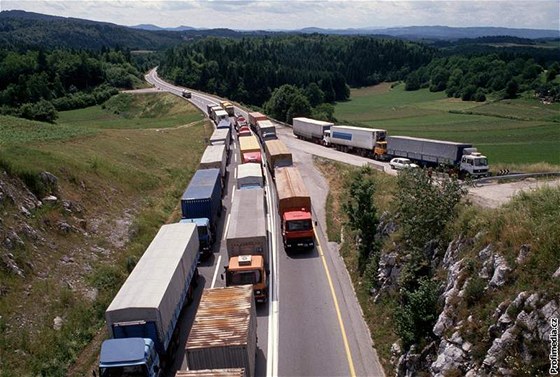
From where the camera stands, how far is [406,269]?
23.0 metres

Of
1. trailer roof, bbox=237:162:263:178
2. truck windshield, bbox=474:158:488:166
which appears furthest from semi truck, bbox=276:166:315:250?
truck windshield, bbox=474:158:488:166

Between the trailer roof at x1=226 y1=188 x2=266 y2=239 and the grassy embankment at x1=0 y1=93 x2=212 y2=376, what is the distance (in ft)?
24.2

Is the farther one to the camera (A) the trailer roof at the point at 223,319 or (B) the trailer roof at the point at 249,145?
(B) the trailer roof at the point at 249,145

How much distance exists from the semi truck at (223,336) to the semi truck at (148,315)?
1762mm

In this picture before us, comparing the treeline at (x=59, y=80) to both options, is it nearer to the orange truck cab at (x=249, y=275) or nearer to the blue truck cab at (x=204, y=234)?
the blue truck cab at (x=204, y=234)

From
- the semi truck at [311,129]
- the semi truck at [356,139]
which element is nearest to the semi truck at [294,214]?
the semi truck at [356,139]

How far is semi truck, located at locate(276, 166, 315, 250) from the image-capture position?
33.2 metres

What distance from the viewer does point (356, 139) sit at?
197 ft

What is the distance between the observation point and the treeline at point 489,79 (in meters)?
139

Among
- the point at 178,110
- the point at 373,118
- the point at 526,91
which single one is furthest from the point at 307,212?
the point at 526,91

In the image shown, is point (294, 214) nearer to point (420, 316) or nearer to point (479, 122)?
point (420, 316)

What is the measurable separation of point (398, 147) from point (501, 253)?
121ft

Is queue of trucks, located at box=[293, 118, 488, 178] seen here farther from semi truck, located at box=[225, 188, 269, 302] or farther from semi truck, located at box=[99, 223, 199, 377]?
semi truck, located at box=[99, 223, 199, 377]

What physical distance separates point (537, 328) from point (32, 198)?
99.2 ft
